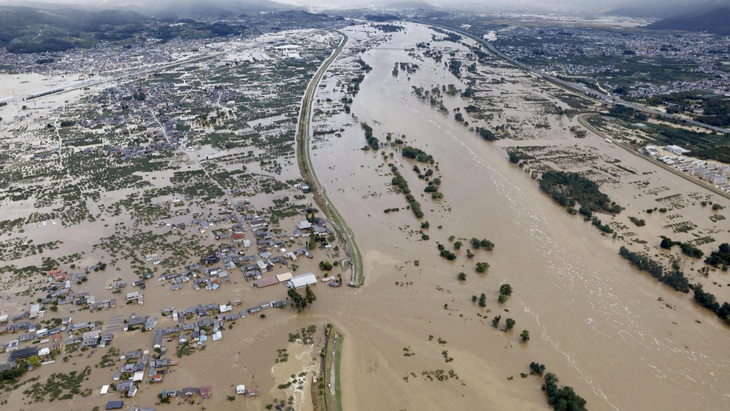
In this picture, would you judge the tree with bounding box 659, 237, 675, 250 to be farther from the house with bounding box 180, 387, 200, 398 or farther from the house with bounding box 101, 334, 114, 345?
the house with bounding box 101, 334, 114, 345

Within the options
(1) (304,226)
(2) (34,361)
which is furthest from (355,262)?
→ (2) (34,361)

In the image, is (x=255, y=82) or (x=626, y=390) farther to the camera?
(x=255, y=82)

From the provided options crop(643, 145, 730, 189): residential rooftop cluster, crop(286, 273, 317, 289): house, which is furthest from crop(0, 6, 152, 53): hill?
crop(643, 145, 730, 189): residential rooftop cluster

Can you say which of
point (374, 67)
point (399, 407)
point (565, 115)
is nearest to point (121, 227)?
point (399, 407)

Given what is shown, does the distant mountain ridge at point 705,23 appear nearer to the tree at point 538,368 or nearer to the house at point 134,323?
the tree at point 538,368

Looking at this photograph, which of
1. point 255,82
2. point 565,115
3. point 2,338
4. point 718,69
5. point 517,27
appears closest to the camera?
point 2,338

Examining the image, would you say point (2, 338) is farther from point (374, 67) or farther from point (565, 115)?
point (374, 67)

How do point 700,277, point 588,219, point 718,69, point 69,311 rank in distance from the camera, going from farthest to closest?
point 718,69 < point 588,219 < point 700,277 < point 69,311

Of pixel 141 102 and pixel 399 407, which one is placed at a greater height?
pixel 141 102
